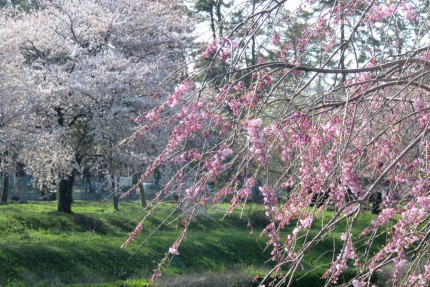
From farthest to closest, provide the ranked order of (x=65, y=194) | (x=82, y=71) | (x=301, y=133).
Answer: (x=65, y=194) → (x=82, y=71) → (x=301, y=133)

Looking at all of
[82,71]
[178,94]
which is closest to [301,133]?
[178,94]

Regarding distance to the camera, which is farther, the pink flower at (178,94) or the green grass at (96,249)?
the green grass at (96,249)

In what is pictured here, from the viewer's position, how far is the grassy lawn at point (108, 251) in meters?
15.8

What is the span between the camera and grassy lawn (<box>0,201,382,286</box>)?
1577cm

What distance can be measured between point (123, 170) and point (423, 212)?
699 inches

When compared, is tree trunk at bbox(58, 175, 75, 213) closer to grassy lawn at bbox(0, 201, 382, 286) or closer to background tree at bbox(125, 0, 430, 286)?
grassy lawn at bbox(0, 201, 382, 286)

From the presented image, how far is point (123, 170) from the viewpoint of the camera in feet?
72.3

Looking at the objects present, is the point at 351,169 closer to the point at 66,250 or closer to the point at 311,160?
the point at 311,160

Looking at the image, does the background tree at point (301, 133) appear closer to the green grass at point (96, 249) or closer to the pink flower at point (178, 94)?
the pink flower at point (178, 94)

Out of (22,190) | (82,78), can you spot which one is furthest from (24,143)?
(22,190)

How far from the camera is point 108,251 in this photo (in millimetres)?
17906

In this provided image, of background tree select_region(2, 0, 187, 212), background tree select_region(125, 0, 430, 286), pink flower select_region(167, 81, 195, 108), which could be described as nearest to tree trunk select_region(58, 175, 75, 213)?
background tree select_region(2, 0, 187, 212)

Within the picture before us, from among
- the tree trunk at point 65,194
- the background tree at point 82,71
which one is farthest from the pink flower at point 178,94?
the tree trunk at point 65,194

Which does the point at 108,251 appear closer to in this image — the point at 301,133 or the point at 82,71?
the point at 82,71
